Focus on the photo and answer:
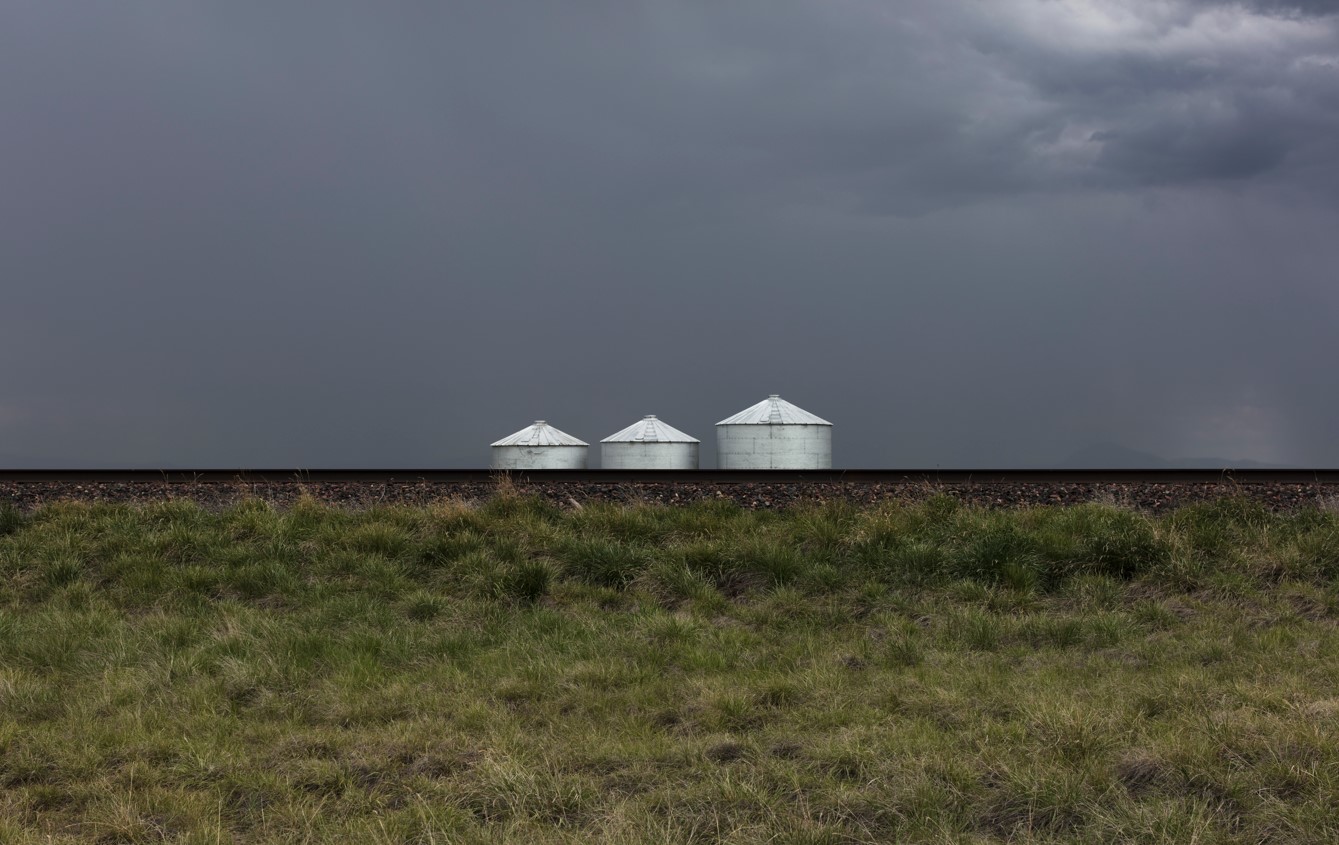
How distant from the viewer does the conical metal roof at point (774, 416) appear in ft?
66.3

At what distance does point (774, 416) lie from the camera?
20.3m

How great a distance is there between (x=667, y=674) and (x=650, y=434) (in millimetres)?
13226

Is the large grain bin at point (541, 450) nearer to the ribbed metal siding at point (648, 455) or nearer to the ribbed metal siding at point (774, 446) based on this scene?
the ribbed metal siding at point (648, 455)

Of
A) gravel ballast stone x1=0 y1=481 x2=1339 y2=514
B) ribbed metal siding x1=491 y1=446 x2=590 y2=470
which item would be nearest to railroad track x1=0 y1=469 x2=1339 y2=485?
gravel ballast stone x1=0 y1=481 x2=1339 y2=514

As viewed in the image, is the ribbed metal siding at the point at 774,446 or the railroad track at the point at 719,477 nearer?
the railroad track at the point at 719,477

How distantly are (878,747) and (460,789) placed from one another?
2456mm

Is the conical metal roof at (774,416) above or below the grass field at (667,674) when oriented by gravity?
above

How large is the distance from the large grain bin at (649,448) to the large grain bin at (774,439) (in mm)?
845

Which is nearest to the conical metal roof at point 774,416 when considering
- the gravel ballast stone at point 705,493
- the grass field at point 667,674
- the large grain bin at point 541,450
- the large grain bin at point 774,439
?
the large grain bin at point 774,439

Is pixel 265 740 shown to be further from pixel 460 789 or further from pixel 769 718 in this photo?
pixel 769 718

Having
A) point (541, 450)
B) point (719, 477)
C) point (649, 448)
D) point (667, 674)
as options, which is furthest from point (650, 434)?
point (667, 674)

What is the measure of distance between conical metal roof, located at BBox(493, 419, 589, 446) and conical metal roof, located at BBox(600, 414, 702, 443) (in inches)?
31.4

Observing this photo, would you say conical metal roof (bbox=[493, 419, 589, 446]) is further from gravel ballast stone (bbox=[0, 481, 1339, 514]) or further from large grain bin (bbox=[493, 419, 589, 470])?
gravel ballast stone (bbox=[0, 481, 1339, 514])

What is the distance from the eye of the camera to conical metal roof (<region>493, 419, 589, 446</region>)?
20.8 m
